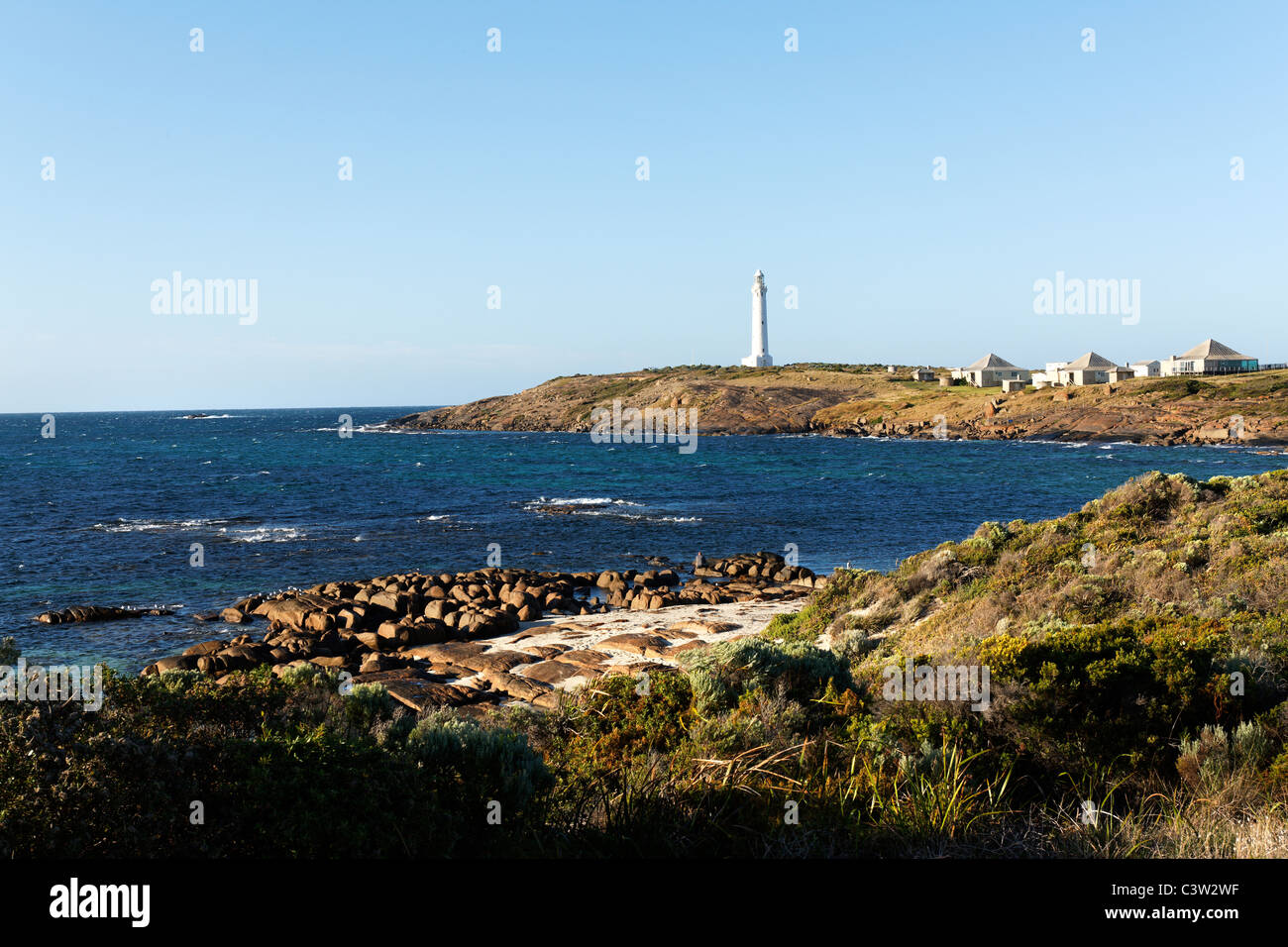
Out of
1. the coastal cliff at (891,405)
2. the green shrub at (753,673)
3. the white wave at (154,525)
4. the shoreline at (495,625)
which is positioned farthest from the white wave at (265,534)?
the coastal cliff at (891,405)

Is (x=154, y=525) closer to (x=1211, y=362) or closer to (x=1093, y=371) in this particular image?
(x=1093, y=371)

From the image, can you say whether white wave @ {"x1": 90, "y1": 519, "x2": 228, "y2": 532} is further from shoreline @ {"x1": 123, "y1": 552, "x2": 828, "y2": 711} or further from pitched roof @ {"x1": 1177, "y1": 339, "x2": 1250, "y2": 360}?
pitched roof @ {"x1": 1177, "y1": 339, "x2": 1250, "y2": 360}

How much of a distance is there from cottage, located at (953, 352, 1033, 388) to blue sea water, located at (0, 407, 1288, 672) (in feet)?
112

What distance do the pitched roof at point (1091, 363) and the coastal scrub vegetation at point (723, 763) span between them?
107784 millimetres

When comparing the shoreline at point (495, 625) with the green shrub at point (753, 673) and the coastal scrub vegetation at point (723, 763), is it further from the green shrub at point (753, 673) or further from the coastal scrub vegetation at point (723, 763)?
the coastal scrub vegetation at point (723, 763)

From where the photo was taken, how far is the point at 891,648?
44.7 ft

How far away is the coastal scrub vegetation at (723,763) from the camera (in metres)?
4.33

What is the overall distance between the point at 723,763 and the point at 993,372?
123 m

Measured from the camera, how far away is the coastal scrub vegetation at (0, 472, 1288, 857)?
4332 millimetres

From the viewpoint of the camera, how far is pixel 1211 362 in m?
102

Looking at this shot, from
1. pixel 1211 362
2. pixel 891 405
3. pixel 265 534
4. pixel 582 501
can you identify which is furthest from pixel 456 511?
pixel 1211 362

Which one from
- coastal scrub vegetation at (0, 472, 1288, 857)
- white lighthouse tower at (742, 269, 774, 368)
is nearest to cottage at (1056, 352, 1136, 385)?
white lighthouse tower at (742, 269, 774, 368)
